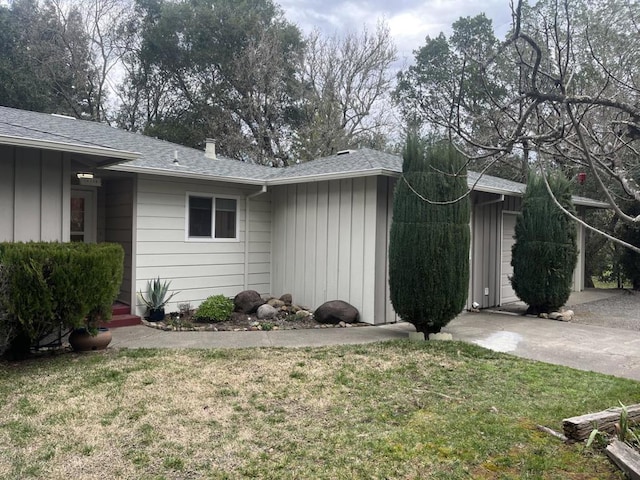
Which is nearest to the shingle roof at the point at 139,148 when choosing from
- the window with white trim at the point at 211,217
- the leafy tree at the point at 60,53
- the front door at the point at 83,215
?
the window with white trim at the point at 211,217

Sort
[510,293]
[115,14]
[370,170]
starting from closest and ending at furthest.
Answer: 1. [370,170]
2. [510,293]
3. [115,14]

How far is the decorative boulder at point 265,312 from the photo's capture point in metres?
8.22

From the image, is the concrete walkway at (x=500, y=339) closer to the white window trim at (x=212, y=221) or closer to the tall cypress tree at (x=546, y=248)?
the tall cypress tree at (x=546, y=248)

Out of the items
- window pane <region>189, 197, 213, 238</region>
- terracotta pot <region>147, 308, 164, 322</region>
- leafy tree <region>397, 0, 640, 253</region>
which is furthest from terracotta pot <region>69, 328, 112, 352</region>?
leafy tree <region>397, 0, 640, 253</region>

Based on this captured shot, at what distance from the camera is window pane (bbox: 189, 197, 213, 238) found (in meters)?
8.71

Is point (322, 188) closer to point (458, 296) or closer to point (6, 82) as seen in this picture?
point (458, 296)

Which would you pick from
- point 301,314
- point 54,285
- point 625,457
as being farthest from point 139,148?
point 625,457

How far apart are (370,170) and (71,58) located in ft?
59.6

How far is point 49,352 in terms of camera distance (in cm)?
569

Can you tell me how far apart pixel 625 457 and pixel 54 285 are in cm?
524

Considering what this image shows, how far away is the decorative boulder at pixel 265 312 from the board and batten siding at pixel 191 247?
45.5 inches

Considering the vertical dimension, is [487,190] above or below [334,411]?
above

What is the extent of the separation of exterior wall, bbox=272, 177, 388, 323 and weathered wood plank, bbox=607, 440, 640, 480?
5.00 m

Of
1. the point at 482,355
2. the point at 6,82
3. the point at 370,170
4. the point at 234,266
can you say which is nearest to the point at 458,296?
the point at 482,355
